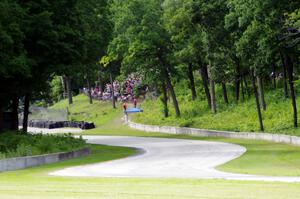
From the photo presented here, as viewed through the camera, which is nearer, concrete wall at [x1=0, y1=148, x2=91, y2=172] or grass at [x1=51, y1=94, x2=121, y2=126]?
concrete wall at [x1=0, y1=148, x2=91, y2=172]

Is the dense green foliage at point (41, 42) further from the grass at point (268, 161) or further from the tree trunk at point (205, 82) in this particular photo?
the tree trunk at point (205, 82)

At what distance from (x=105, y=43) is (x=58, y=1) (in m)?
8.41

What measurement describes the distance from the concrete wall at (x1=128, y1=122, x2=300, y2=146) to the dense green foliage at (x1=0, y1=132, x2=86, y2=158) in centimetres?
1205

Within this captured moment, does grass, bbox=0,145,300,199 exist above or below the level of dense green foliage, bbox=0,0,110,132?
below

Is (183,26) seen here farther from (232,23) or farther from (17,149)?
(17,149)

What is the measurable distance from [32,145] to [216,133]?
22.5m

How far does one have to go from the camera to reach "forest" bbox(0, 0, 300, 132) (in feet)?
125

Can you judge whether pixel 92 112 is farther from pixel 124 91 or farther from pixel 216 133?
pixel 216 133

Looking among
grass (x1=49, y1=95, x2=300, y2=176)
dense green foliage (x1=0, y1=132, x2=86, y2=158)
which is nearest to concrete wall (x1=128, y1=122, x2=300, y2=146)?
grass (x1=49, y1=95, x2=300, y2=176)

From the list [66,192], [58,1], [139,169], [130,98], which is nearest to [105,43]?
[58,1]

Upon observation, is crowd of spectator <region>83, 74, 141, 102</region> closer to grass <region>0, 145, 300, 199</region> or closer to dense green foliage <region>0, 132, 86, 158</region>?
dense green foliage <region>0, 132, 86, 158</region>

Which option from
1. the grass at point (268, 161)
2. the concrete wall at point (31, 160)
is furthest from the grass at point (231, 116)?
the concrete wall at point (31, 160)

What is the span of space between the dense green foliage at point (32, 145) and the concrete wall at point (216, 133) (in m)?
12.0

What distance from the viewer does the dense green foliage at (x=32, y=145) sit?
3002 cm
